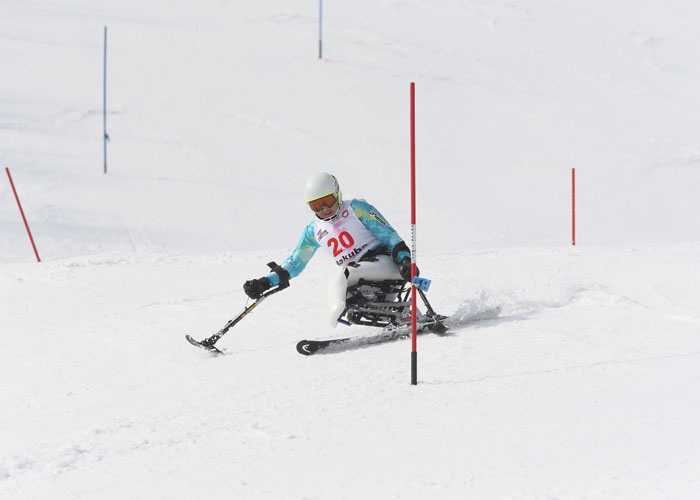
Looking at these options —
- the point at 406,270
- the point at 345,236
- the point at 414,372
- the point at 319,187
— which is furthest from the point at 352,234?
the point at 414,372

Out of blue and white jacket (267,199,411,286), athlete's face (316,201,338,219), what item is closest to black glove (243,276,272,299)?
blue and white jacket (267,199,411,286)

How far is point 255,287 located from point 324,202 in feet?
2.79

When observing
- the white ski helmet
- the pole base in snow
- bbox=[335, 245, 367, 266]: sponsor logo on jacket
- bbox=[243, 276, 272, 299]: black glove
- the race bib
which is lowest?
the pole base in snow

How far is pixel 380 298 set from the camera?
6199 millimetres

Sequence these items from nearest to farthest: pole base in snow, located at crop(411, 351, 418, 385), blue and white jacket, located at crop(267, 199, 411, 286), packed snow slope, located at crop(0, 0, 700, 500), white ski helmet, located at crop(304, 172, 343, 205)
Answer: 1. packed snow slope, located at crop(0, 0, 700, 500)
2. pole base in snow, located at crop(411, 351, 418, 385)
3. white ski helmet, located at crop(304, 172, 343, 205)
4. blue and white jacket, located at crop(267, 199, 411, 286)

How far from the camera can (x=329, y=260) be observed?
31.2 feet

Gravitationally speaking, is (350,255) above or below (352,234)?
below

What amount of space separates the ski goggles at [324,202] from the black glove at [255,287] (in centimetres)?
72

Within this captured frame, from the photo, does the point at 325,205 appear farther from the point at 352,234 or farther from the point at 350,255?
the point at 350,255

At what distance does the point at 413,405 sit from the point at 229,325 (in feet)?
6.99

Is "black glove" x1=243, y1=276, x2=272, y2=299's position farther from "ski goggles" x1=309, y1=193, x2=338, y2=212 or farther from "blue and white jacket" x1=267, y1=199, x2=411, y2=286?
"ski goggles" x1=309, y1=193, x2=338, y2=212

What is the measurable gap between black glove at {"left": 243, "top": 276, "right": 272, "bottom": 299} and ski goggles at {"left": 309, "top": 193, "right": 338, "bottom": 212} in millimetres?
718

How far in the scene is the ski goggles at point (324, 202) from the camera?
19.2 feet

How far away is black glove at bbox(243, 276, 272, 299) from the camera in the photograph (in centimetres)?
586
